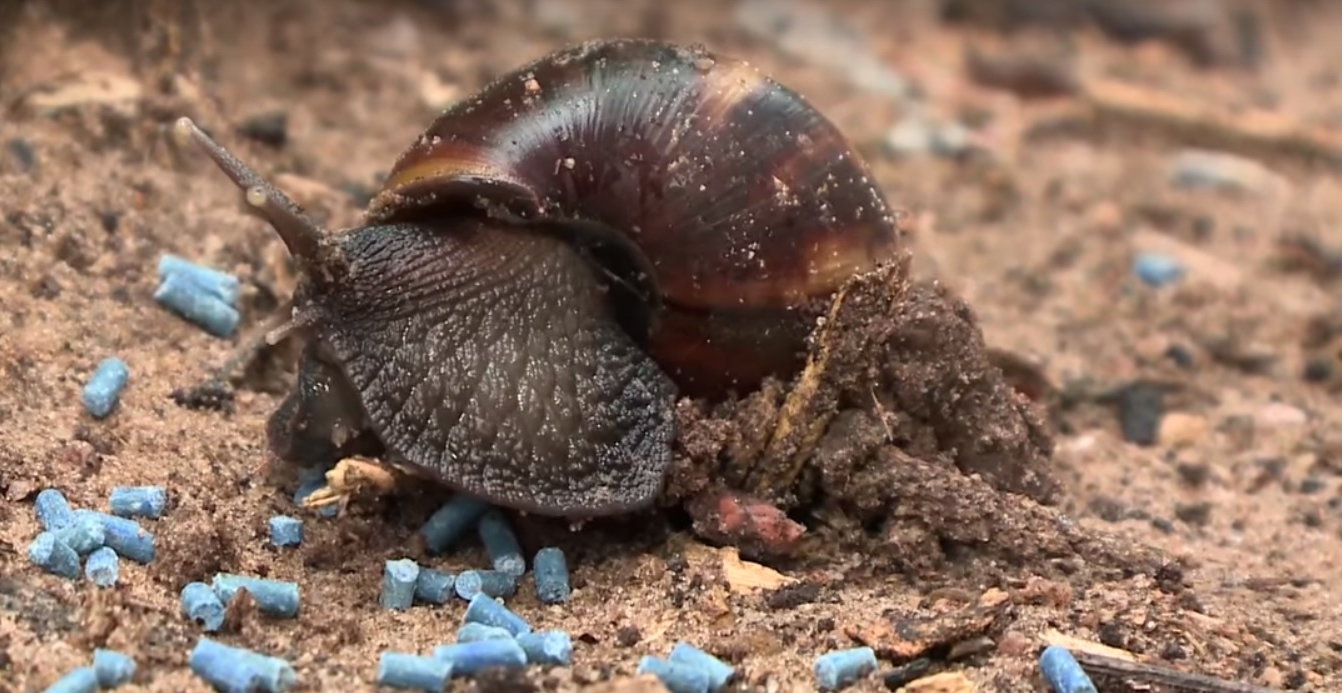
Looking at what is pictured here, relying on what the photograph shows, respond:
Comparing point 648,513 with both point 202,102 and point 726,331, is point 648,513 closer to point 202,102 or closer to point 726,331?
point 726,331

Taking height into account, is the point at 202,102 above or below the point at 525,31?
below

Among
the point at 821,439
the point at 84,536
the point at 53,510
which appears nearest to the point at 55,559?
the point at 84,536

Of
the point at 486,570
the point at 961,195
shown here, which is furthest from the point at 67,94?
the point at 961,195

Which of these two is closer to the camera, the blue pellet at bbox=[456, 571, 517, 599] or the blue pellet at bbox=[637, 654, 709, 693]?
the blue pellet at bbox=[637, 654, 709, 693]

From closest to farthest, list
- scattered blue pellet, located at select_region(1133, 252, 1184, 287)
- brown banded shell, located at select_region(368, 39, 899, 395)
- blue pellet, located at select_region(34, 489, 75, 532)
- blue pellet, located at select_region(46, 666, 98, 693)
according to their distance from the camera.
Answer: blue pellet, located at select_region(46, 666, 98, 693), blue pellet, located at select_region(34, 489, 75, 532), brown banded shell, located at select_region(368, 39, 899, 395), scattered blue pellet, located at select_region(1133, 252, 1184, 287)

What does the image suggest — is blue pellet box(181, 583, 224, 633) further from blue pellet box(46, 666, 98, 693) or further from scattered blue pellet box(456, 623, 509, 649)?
scattered blue pellet box(456, 623, 509, 649)

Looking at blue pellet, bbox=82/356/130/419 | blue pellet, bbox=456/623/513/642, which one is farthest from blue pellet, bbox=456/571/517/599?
blue pellet, bbox=82/356/130/419
